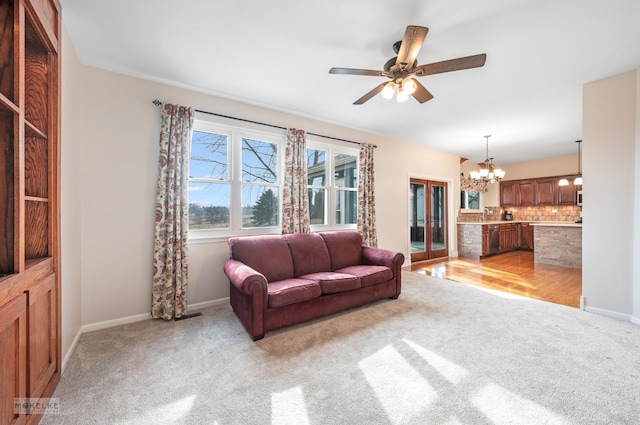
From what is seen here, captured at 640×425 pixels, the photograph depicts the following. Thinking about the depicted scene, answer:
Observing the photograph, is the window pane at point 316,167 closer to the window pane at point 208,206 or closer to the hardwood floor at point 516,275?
the window pane at point 208,206

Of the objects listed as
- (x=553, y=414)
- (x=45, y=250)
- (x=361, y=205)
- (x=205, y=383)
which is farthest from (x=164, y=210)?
(x=553, y=414)

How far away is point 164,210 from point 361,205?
308 centimetres

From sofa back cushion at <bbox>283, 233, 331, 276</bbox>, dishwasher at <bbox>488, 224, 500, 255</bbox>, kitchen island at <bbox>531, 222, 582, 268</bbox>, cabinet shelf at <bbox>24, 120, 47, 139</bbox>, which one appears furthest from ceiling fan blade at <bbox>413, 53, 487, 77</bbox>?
dishwasher at <bbox>488, 224, 500, 255</bbox>

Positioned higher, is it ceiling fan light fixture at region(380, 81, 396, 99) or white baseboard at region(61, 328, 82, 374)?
ceiling fan light fixture at region(380, 81, 396, 99)

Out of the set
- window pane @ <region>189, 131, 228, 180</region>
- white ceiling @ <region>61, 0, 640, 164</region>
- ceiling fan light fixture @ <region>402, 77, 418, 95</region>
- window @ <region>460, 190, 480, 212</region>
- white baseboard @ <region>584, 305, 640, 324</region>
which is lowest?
white baseboard @ <region>584, 305, 640, 324</region>

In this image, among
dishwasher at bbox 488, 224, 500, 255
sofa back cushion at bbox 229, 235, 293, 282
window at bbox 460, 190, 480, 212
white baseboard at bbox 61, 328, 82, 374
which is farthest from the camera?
window at bbox 460, 190, 480, 212

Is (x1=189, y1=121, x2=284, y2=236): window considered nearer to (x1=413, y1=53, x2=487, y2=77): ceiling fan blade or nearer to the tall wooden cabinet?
the tall wooden cabinet

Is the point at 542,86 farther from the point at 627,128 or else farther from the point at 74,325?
the point at 74,325

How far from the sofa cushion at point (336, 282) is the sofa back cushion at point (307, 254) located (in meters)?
0.30

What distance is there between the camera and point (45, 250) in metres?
1.79

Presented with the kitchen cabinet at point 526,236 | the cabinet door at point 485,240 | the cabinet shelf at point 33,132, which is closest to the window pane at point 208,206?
the cabinet shelf at point 33,132

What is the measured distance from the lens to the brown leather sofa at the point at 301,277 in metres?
2.46

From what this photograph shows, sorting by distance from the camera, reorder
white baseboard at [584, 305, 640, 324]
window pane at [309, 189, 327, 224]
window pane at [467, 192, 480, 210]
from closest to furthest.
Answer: white baseboard at [584, 305, 640, 324] → window pane at [309, 189, 327, 224] → window pane at [467, 192, 480, 210]

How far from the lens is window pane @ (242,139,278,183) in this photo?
365cm
